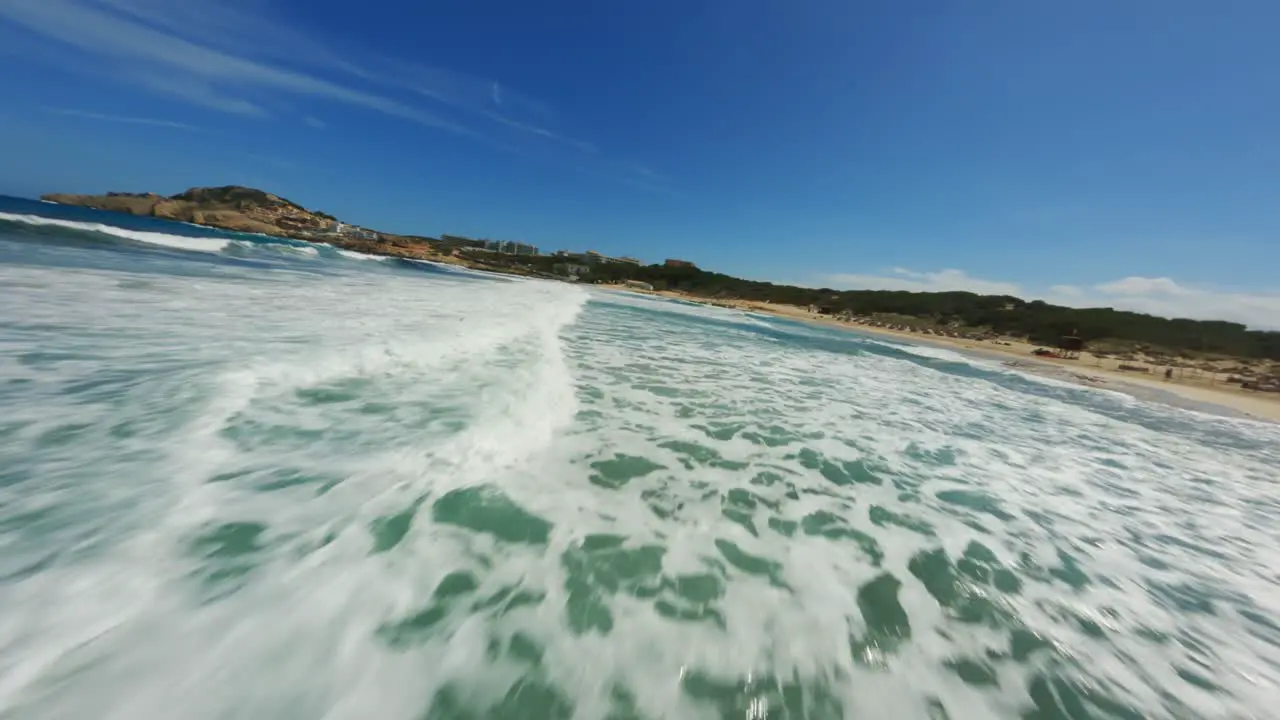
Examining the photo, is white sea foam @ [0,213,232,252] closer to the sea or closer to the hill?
the sea

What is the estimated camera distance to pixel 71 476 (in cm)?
305

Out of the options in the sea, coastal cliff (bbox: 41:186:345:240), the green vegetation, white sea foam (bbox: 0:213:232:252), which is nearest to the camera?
the sea

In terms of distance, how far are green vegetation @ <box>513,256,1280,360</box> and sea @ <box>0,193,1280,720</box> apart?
46365mm

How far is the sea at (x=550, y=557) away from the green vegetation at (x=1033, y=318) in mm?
46365

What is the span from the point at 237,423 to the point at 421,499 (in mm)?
2149

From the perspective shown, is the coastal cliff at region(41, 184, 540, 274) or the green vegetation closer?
the green vegetation

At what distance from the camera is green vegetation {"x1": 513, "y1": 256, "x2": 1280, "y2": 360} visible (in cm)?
3747

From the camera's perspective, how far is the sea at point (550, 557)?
210 centimetres

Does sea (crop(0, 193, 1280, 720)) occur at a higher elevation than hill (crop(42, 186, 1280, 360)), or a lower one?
lower

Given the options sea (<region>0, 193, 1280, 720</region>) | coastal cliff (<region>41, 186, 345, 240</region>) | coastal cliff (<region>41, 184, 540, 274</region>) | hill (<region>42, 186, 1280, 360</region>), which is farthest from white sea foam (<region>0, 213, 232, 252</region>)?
coastal cliff (<region>41, 186, 345, 240</region>)

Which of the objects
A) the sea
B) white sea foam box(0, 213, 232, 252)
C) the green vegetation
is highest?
the green vegetation

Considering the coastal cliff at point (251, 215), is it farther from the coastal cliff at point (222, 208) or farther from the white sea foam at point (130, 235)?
the white sea foam at point (130, 235)

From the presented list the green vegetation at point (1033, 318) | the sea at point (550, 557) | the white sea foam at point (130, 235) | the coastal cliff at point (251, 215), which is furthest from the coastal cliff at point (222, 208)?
the sea at point (550, 557)

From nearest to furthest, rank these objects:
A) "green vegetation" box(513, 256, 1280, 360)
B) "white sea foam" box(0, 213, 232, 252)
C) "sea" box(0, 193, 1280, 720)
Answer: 1. "sea" box(0, 193, 1280, 720)
2. "white sea foam" box(0, 213, 232, 252)
3. "green vegetation" box(513, 256, 1280, 360)
